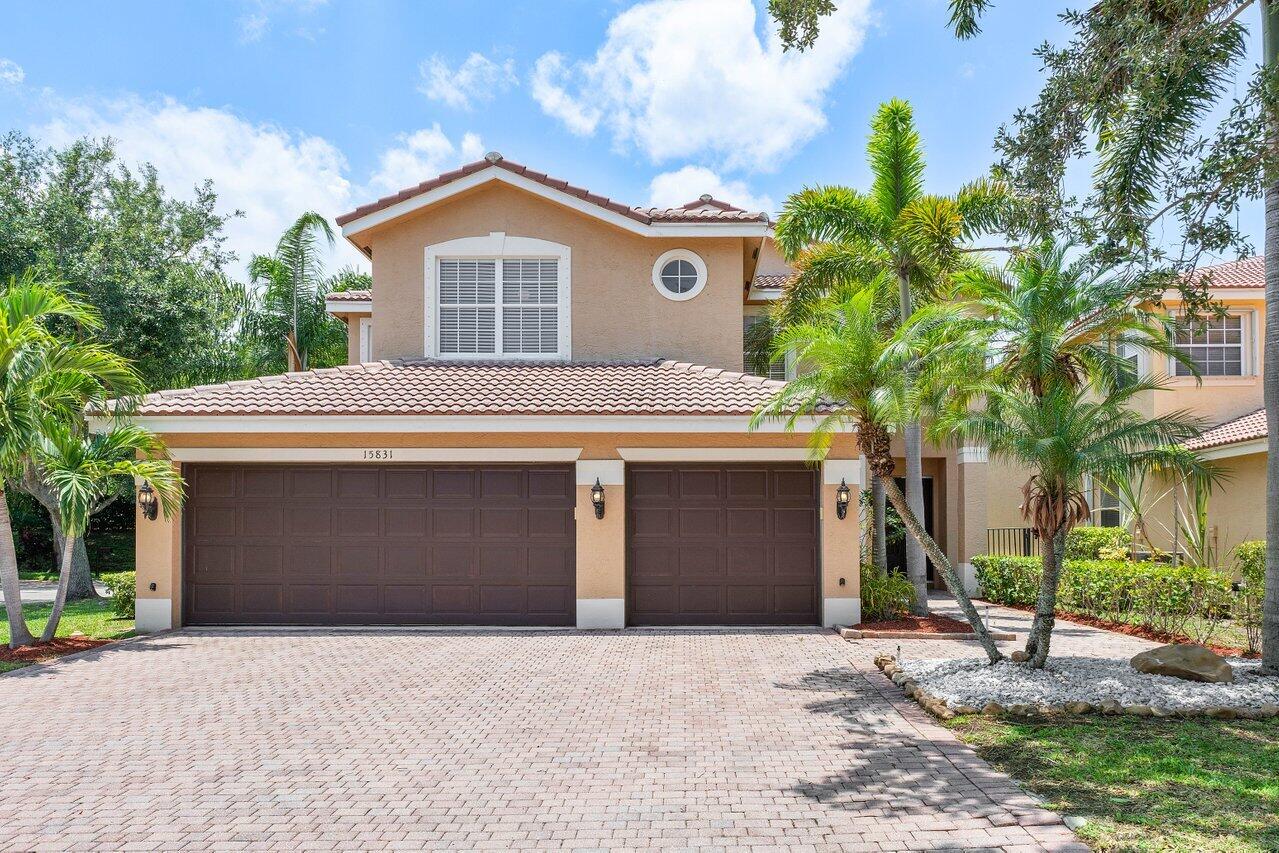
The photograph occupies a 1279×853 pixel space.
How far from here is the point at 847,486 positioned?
1340cm

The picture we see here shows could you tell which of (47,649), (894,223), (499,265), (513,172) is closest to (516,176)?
(513,172)

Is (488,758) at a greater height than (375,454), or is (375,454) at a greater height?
(375,454)

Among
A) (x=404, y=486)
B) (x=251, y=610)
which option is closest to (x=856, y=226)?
(x=404, y=486)

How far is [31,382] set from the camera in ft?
38.3

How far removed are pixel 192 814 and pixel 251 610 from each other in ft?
28.1

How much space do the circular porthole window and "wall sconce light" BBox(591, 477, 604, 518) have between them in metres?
5.02

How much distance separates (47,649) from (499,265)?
956cm

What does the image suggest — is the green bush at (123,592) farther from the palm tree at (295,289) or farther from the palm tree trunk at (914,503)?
the palm tree trunk at (914,503)

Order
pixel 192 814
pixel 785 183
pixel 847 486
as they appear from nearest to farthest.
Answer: pixel 192 814 → pixel 847 486 → pixel 785 183

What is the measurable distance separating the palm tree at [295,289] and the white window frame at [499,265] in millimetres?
10986

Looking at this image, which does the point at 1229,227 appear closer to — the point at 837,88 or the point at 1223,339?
the point at 837,88

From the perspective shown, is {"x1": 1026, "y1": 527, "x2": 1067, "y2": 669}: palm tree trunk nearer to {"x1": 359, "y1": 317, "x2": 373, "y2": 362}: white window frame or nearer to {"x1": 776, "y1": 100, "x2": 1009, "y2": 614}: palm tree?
{"x1": 776, "y1": 100, "x2": 1009, "y2": 614}: palm tree

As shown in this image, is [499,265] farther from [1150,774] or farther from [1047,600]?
[1150,774]

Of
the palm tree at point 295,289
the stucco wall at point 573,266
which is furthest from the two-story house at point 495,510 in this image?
the palm tree at point 295,289
